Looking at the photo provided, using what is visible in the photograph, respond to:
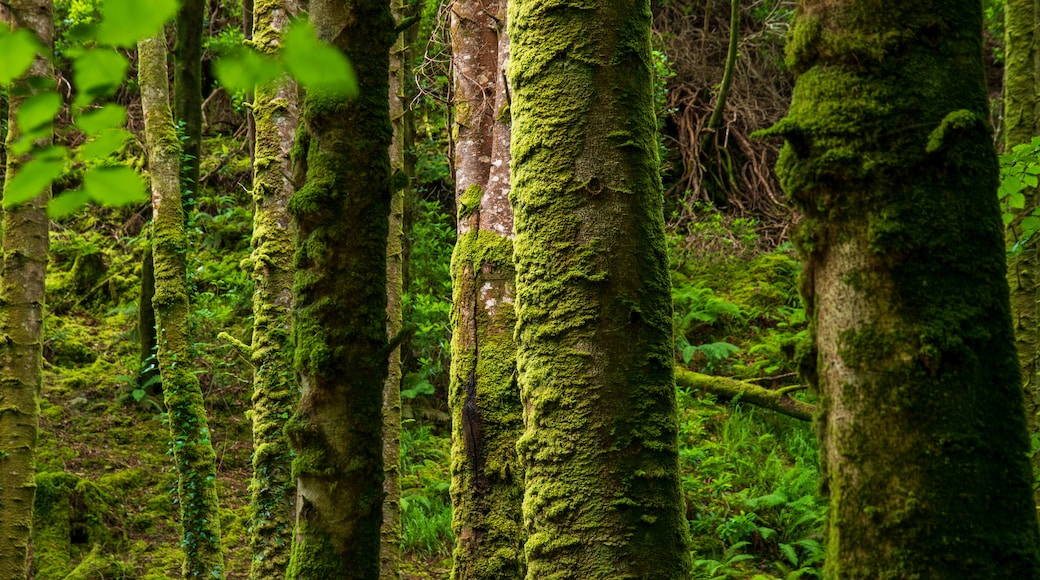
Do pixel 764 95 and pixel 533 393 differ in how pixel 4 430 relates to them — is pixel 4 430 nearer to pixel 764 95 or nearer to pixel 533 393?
pixel 533 393

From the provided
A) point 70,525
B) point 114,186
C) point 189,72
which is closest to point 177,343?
point 70,525

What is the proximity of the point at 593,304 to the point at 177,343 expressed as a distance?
3901 millimetres

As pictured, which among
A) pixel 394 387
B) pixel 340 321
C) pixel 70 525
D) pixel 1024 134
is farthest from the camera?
pixel 70 525

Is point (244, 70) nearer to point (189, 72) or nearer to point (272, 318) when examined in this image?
point (272, 318)

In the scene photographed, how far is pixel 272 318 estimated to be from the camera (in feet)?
16.9

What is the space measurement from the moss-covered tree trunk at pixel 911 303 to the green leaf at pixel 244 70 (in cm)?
124

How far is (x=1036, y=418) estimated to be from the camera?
550 cm

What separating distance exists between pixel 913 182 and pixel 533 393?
1446 millimetres

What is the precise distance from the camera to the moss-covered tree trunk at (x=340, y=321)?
235 centimetres

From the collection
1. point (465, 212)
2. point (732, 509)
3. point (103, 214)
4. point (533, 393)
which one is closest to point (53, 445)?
point (103, 214)

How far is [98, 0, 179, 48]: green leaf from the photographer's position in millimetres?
948

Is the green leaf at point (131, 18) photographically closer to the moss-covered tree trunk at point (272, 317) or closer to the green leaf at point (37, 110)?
the green leaf at point (37, 110)

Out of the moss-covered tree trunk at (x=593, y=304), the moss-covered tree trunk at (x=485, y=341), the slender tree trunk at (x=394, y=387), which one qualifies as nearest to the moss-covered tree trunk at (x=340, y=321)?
the moss-covered tree trunk at (x=593, y=304)

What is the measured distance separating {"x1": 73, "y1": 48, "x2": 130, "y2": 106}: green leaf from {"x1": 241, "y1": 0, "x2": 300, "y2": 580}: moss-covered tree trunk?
3.74m
